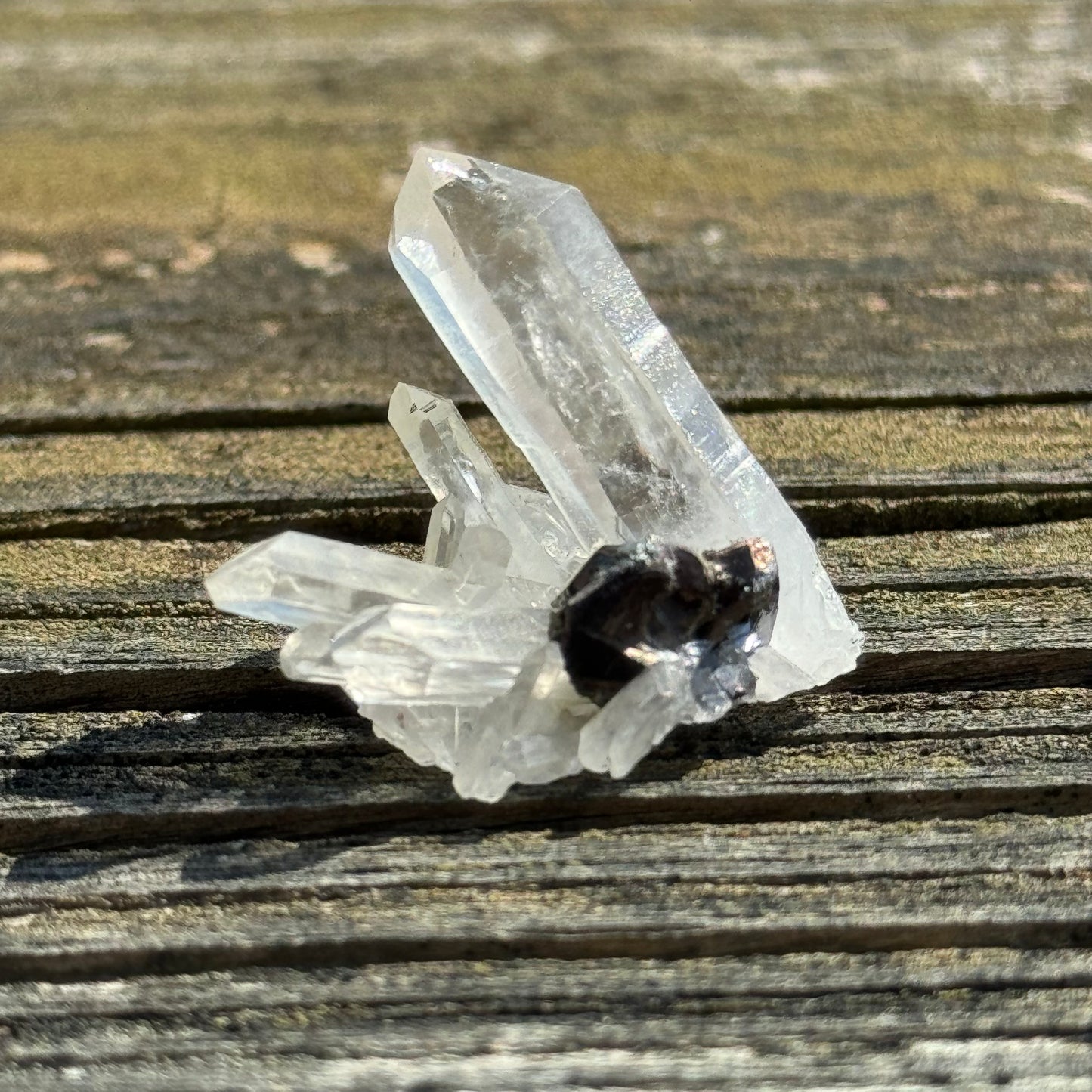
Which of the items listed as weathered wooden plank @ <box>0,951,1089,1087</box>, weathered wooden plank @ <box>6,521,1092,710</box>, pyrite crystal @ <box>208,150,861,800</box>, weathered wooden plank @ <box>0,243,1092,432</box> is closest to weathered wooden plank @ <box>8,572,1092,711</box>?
weathered wooden plank @ <box>6,521,1092,710</box>

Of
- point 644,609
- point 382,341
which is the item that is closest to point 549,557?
point 644,609

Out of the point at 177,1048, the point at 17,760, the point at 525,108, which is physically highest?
the point at 525,108

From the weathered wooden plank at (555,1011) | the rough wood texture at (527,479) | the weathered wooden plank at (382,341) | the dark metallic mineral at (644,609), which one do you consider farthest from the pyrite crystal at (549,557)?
the weathered wooden plank at (382,341)

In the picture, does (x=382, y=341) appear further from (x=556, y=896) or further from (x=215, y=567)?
(x=556, y=896)

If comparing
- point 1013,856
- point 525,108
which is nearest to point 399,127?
point 525,108

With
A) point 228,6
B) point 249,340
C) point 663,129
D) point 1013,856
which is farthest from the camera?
point 228,6

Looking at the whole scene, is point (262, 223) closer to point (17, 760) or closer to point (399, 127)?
point (399, 127)

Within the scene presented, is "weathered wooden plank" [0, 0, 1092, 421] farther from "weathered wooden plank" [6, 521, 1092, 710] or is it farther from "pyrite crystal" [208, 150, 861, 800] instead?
"pyrite crystal" [208, 150, 861, 800]
